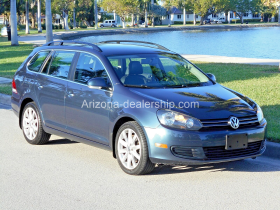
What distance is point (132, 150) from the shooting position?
581 cm

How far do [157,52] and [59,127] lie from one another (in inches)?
75.6

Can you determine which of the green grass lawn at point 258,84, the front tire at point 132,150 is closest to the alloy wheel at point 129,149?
the front tire at point 132,150

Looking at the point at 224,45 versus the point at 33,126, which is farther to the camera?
the point at 224,45

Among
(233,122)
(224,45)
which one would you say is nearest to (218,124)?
(233,122)

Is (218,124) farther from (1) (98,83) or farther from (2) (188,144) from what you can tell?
(1) (98,83)

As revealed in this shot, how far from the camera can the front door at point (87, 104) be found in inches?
243

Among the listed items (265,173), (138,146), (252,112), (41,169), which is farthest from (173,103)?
(41,169)

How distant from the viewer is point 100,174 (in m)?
6.00

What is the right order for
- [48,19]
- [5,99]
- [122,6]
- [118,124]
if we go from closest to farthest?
1. [118,124]
2. [5,99]
3. [48,19]
4. [122,6]

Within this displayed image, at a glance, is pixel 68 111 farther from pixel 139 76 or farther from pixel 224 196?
pixel 224 196

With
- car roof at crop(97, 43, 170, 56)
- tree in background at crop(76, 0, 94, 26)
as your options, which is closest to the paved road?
car roof at crop(97, 43, 170, 56)

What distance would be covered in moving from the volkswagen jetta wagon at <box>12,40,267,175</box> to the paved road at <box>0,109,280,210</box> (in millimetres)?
311

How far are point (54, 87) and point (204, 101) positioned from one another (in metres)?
2.48

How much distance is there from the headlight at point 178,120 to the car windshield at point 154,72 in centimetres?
83
